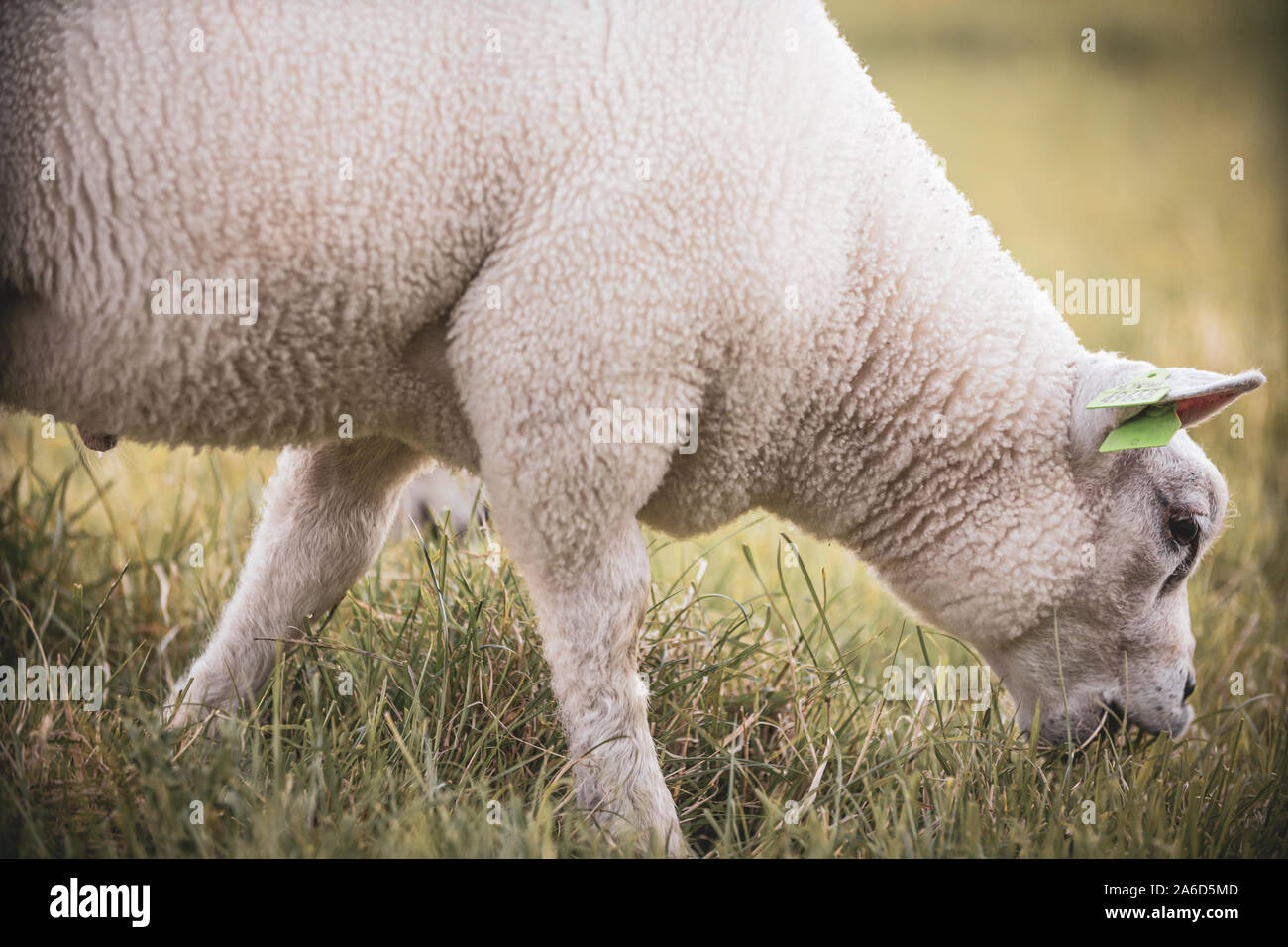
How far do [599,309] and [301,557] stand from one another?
3.76ft

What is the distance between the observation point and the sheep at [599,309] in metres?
2.03

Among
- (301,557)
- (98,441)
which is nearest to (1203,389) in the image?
(301,557)

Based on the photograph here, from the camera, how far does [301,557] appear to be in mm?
2807

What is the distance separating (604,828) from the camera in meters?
2.35

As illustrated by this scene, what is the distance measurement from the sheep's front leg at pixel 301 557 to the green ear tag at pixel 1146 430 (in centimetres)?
159

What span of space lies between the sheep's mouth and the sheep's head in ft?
6.45

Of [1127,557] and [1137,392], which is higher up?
[1137,392]

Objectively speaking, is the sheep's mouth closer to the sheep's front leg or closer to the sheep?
the sheep
